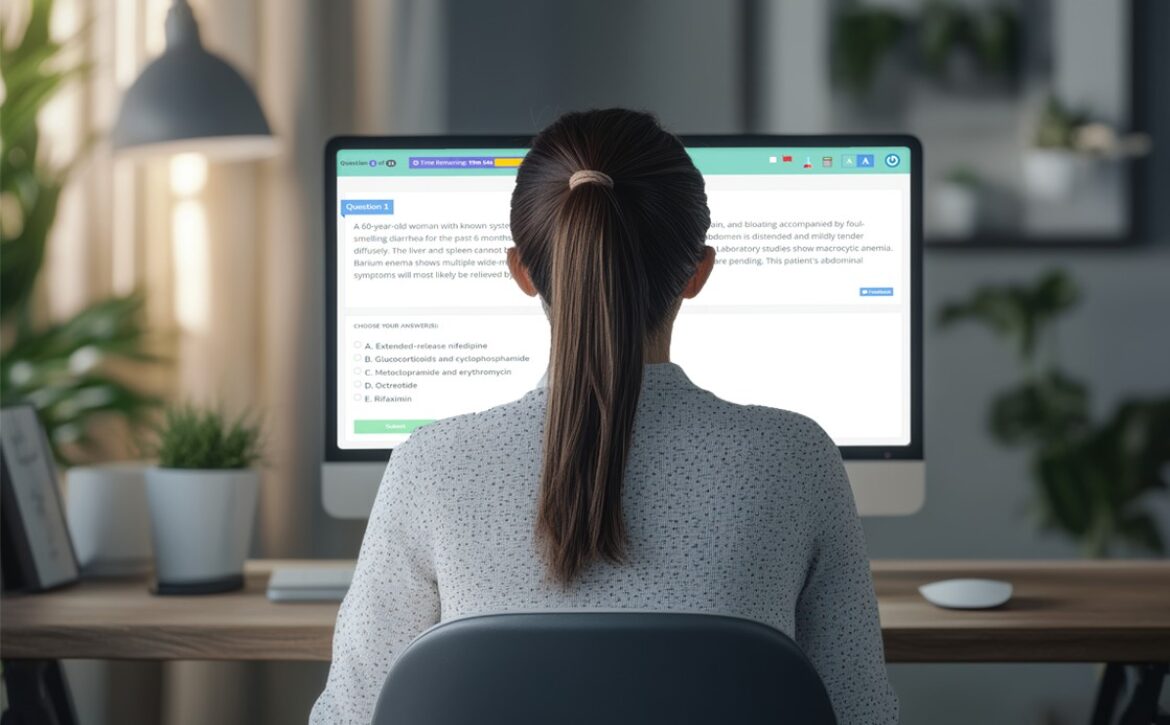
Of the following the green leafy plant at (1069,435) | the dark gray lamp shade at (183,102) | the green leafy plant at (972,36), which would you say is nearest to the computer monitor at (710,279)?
the dark gray lamp shade at (183,102)

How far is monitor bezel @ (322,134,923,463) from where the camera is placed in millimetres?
1382

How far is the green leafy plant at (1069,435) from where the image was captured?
2.76 m

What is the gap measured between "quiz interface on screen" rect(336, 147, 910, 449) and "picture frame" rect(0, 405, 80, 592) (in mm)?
356

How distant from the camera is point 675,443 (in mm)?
821

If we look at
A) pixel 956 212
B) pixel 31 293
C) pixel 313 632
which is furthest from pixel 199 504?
pixel 956 212

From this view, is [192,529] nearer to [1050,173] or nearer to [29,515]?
[29,515]

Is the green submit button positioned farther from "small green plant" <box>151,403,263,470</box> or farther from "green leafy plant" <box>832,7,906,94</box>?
"green leafy plant" <box>832,7,906,94</box>

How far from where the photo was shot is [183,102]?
6.34 feet

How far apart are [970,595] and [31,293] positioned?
1602mm

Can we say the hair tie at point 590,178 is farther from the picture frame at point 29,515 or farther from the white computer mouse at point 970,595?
the picture frame at point 29,515

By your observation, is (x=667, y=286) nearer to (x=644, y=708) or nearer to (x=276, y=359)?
(x=644, y=708)

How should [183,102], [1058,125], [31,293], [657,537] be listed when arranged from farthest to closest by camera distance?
[1058,125] < [31,293] < [183,102] < [657,537]

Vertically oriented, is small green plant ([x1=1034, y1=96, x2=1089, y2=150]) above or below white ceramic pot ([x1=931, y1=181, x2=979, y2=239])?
above

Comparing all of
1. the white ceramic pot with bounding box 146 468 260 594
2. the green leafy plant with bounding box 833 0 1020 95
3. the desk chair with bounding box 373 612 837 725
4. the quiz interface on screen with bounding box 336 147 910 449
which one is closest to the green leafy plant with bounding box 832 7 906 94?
the green leafy plant with bounding box 833 0 1020 95
